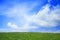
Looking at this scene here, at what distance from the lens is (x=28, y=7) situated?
9.72ft

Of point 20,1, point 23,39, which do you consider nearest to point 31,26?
point 23,39

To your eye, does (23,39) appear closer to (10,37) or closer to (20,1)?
(10,37)

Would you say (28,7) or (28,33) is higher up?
(28,7)

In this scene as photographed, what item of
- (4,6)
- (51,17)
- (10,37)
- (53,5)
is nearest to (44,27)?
(51,17)

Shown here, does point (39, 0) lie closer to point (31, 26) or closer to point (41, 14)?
point (41, 14)

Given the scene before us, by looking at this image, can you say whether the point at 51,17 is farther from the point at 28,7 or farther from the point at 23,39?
the point at 23,39

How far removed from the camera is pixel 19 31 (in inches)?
116

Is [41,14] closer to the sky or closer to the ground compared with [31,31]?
closer to the sky

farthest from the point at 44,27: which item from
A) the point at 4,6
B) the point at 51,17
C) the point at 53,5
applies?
the point at 4,6

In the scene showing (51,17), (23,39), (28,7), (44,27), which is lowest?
(23,39)

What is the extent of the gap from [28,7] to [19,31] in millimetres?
499

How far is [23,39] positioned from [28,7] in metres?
0.63

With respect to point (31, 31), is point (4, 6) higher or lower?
higher

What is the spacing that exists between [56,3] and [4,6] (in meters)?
1.01
